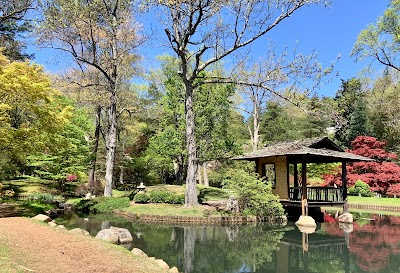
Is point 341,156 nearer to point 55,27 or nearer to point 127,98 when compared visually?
point 127,98

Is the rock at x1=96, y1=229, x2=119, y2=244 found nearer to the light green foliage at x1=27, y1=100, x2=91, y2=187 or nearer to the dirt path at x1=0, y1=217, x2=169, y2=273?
the dirt path at x1=0, y1=217, x2=169, y2=273

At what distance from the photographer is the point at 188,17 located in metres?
16.5

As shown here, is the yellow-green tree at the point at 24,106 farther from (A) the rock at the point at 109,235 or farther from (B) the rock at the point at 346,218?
(B) the rock at the point at 346,218

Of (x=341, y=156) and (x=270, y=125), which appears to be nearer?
(x=341, y=156)

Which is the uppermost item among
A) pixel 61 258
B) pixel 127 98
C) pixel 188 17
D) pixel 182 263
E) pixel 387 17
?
pixel 387 17

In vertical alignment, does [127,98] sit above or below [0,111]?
above

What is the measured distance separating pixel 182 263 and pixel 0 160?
10781 millimetres

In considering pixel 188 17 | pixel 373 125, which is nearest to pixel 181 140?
pixel 188 17

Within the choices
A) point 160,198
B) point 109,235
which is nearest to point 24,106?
point 109,235

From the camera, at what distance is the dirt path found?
5566mm

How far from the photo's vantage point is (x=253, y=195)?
16.4 metres

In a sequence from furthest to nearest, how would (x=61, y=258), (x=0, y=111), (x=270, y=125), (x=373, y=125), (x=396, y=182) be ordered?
1. (x=270, y=125)
2. (x=373, y=125)
3. (x=396, y=182)
4. (x=0, y=111)
5. (x=61, y=258)

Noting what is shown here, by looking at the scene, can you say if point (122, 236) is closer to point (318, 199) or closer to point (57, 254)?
point (57, 254)

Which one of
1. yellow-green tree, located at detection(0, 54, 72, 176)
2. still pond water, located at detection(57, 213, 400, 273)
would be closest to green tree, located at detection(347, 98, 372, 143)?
still pond water, located at detection(57, 213, 400, 273)
